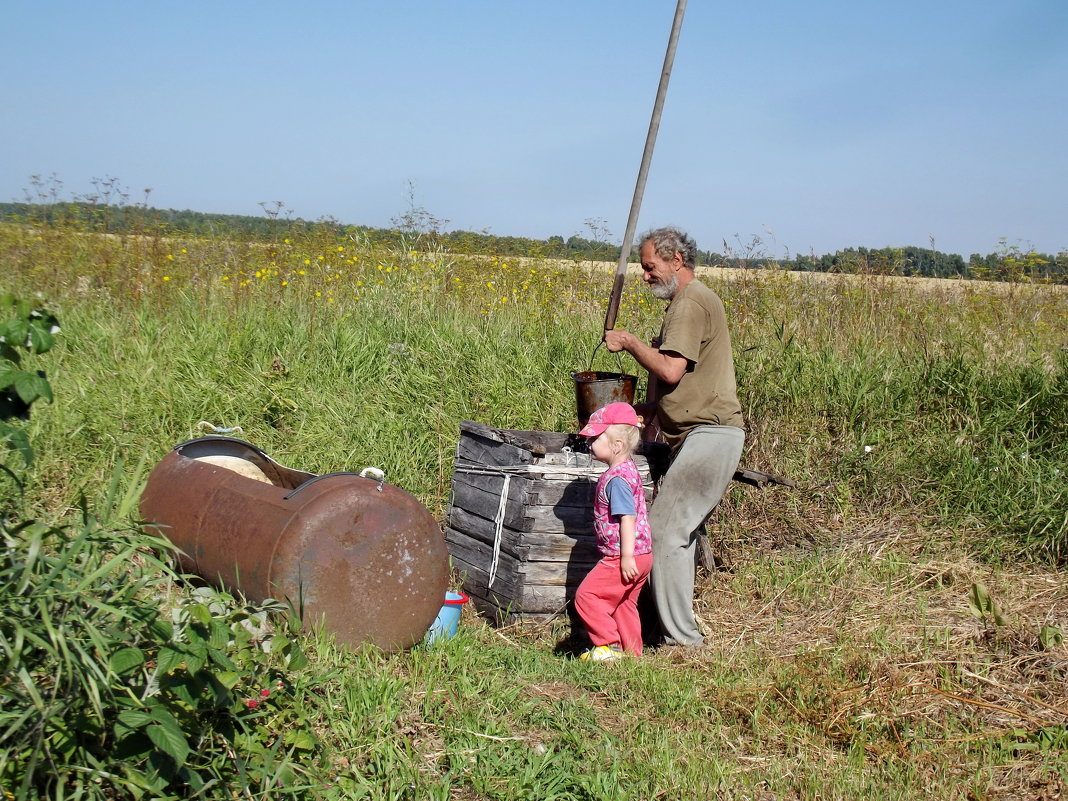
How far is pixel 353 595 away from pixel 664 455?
222 centimetres

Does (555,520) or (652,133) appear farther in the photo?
(652,133)

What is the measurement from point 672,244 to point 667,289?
0.82 ft

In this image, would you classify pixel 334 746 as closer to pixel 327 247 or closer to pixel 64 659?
pixel 64 659

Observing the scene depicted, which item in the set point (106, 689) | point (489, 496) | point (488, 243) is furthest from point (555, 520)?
point (488, 243)

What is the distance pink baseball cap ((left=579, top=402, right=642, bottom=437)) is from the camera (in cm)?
473

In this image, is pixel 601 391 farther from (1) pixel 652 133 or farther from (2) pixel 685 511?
(1) pixel 652 133

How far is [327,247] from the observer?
9.72 metres

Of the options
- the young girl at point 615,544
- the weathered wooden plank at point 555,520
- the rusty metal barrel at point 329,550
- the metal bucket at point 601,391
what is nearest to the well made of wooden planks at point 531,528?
the weathered wooden plank at point 555,520

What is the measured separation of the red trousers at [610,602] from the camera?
185 inches

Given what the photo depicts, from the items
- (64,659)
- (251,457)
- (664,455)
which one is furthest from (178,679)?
(664,455)

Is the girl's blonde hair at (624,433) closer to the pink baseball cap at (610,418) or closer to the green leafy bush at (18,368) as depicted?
the pink baseball cap at (610,418)

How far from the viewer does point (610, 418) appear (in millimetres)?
4742

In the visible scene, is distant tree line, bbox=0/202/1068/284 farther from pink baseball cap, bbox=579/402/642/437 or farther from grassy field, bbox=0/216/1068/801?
pink baseball cap, bbox=579/402/642/437

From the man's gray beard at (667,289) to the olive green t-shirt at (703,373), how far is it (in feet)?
0.19
